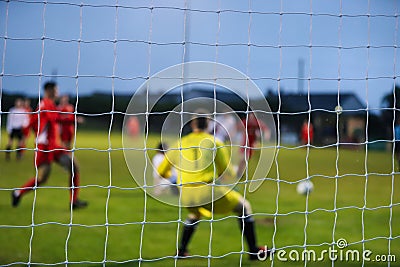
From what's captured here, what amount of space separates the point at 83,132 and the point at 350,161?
20395 mm

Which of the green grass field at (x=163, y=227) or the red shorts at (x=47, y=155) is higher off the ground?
the red shorts at (x=47, y=155)

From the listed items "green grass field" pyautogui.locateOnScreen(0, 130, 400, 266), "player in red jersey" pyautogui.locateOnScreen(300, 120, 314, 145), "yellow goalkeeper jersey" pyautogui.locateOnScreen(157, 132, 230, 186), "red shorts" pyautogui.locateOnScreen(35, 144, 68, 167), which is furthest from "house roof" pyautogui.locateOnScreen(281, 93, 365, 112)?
"red shorts" pyautogui.locateOnScreen(35, 144, 68, 167)

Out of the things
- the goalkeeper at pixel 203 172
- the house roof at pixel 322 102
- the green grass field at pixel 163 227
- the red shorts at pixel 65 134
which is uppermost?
the house roof at pixel 322 102

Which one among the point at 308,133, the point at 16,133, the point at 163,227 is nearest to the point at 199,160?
the point at 308,133

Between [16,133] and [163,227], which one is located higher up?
[16,133]

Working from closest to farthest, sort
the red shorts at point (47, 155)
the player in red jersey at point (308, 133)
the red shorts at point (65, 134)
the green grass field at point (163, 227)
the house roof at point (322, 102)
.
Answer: the player in red jersey at point (308, 133)
the green grass field at point (163, 227)
the house roof at point (322, 102)
the red shorts at point (47, 155)
the red shorts at point (65, 134)

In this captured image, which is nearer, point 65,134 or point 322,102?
point 322,102

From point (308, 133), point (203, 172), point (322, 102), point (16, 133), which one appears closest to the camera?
point (308, 133)

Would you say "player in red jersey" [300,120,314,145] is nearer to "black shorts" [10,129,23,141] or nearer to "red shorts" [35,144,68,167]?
"red shorts" [35,144,68,167]

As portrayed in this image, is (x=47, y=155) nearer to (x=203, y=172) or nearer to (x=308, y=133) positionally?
(x=203, y=172)

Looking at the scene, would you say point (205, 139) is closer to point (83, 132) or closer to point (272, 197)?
point (272, 197)

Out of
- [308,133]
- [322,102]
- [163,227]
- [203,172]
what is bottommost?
[163,227]

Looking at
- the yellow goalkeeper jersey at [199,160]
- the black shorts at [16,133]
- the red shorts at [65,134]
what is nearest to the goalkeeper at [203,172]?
the yellow goalkeeper jersey at [199,160]

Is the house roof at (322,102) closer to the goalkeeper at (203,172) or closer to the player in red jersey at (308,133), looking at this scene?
the player in red jersey at (308,133)
